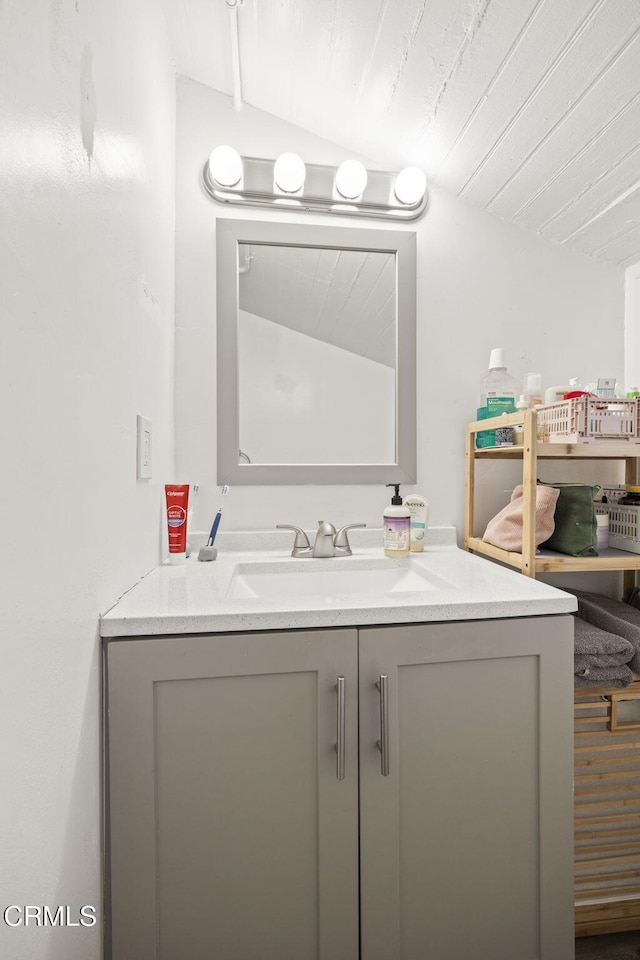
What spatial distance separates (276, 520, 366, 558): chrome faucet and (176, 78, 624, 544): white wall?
0.27ft

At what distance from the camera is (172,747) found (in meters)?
0.77

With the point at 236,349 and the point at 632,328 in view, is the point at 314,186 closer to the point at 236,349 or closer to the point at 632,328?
the point at 236,349

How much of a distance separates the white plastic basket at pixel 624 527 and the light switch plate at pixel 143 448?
3.94ft

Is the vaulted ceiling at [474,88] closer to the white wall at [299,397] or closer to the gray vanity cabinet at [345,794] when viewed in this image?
the white wall at [299,397]

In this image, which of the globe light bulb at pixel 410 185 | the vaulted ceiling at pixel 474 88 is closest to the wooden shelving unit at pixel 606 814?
the vaulted ceiling at pixel 474 88

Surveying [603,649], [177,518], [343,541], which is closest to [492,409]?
[343,541]

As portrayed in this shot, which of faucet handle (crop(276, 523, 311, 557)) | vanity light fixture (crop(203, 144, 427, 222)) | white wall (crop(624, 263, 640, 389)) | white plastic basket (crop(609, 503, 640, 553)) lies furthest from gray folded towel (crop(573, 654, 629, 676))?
vanity light fixture (crop(203, 144, 427, 222))

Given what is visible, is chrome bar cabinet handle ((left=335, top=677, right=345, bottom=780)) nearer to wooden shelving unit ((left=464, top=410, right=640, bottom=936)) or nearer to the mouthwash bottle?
wooden shelving unit ((left=464, top=410, right=640, bottom=936))

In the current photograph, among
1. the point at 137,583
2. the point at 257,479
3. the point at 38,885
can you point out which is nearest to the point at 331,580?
the point at 257,479

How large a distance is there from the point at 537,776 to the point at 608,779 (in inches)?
13.1

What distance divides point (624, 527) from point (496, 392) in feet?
1.63

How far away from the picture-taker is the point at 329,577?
48.2 inches

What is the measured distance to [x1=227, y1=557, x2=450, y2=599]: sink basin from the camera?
1.17m

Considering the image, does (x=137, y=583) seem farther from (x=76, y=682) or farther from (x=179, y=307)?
(x=179, y=307)
